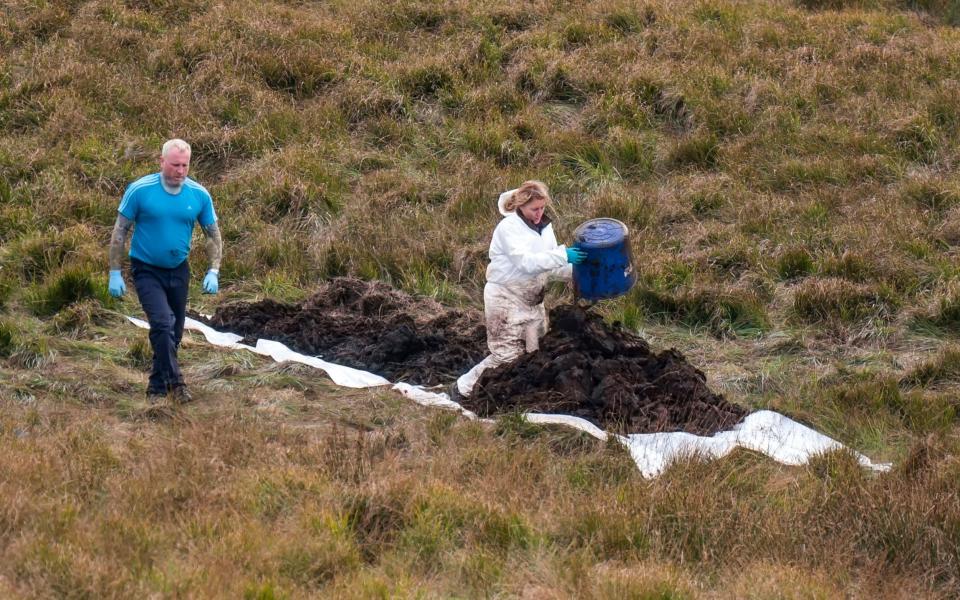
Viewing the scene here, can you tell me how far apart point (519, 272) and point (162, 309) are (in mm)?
2443

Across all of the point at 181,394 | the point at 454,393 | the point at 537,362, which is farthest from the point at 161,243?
the point at 537,362

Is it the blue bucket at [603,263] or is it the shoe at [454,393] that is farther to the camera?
the shoe at [454,393]

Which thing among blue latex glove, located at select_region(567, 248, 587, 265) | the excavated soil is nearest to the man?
the excavated soil

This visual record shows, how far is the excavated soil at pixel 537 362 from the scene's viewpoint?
8469 millimetres

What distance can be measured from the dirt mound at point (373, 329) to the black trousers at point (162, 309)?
1715 millimetres

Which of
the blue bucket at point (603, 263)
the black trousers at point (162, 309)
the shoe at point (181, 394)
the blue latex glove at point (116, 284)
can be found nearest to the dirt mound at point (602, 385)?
the blue bucket at point (603, 263)

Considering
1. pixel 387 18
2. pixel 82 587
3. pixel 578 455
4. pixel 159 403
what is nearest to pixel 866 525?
pixel 578 455

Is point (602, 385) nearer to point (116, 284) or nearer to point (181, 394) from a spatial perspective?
point (181, 394)

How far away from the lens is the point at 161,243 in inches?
345

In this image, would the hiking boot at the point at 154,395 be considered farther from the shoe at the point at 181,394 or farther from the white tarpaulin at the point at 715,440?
the white tarpaulin at the point at 715,440

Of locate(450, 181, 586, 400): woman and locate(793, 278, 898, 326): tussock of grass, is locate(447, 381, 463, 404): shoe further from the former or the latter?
locate(793, 278, 898, 326): tussock of grass

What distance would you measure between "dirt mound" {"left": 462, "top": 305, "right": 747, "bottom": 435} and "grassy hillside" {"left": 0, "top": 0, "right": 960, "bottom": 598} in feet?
1.41

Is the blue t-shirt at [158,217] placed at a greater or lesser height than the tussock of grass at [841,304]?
greater

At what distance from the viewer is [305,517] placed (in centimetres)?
636
